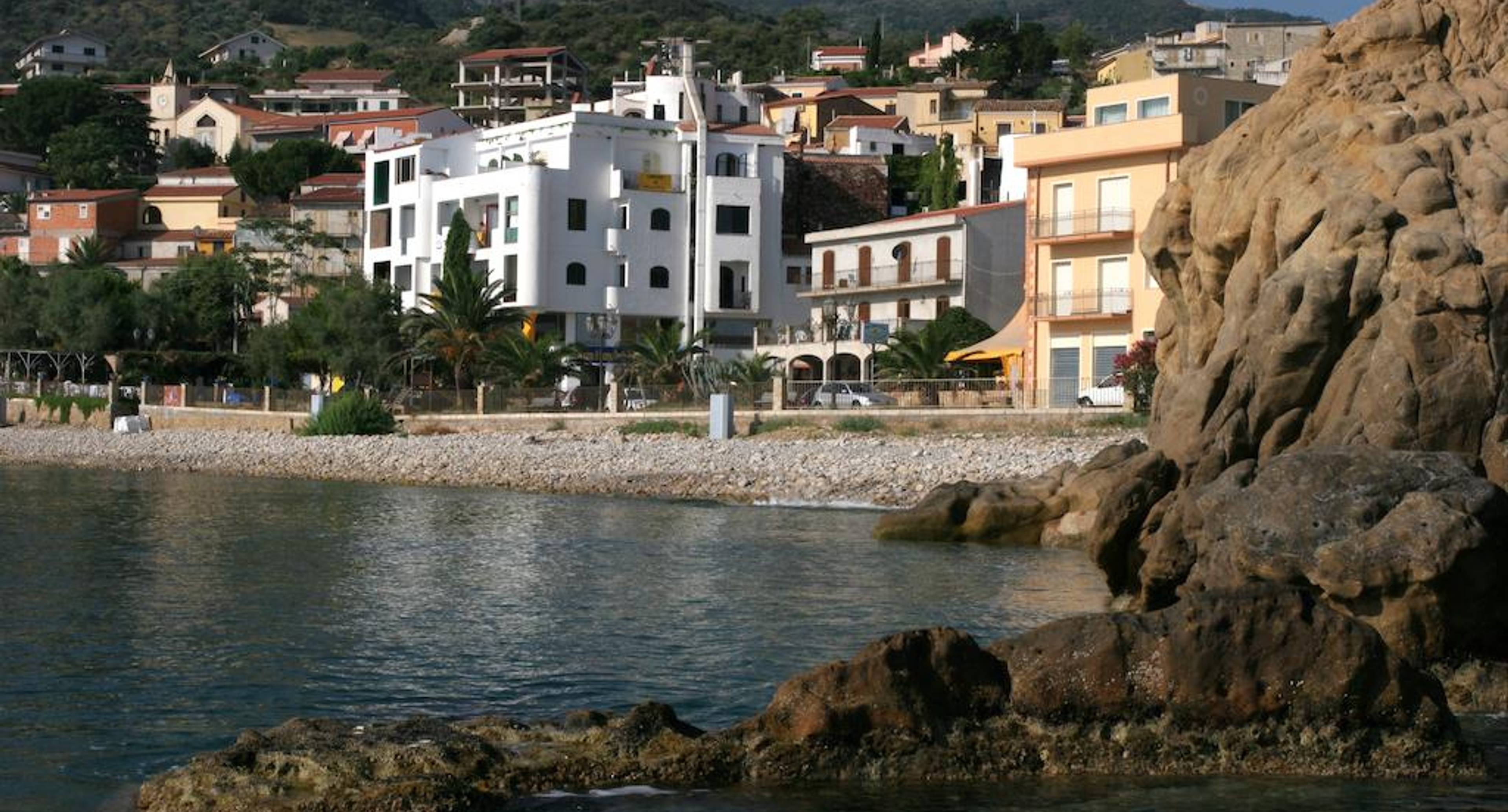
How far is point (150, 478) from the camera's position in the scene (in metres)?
54.5

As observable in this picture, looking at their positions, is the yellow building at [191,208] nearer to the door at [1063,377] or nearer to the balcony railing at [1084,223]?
the balcony railing at [1084,223]

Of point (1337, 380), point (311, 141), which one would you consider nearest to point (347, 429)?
point (1337, 380)

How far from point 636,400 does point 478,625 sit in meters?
38.7

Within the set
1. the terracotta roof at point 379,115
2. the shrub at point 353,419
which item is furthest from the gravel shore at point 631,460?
the terracotta roof at point 379,115

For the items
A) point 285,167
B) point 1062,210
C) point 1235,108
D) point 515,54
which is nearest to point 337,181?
point 285,167

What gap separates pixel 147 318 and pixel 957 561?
207 feet

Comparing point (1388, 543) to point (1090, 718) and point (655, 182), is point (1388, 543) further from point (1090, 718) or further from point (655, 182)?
point (655, 182)

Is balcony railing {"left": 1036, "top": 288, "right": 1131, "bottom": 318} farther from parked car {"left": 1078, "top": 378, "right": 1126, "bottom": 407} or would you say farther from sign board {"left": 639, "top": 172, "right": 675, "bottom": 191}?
sign board {"left": 639, "top": 172, "right": 675, "bottom": 191}

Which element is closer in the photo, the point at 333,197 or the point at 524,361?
the point at 524,361

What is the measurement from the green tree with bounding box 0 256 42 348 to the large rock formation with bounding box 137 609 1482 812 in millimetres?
75796

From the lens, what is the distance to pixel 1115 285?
55.2 meters

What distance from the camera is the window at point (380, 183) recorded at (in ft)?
290

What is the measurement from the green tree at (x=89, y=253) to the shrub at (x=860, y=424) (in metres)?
60.0

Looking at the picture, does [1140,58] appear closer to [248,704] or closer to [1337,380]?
[1337,380]
